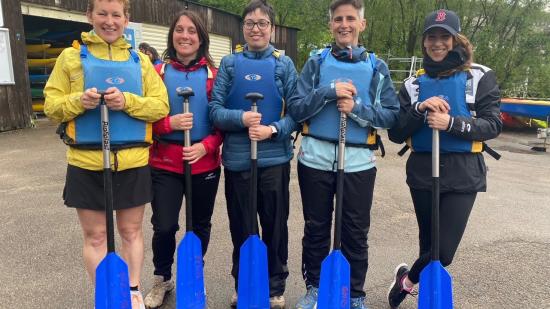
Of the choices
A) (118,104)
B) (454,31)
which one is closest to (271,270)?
(118,104)

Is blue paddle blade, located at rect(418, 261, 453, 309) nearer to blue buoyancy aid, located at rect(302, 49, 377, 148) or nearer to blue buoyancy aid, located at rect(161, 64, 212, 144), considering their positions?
blue buoyancy aid, located at rect(302, 49, 377, 148)

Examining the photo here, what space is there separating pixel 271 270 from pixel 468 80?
6.29 ft

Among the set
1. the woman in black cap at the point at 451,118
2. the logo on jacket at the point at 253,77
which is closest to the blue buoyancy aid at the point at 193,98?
the logo on jacket at the point at 253,77

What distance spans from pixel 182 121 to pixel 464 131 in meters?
1.81

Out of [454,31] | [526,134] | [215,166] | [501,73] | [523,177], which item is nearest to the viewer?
[454,31]

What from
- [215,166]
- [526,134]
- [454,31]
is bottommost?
[526,134]

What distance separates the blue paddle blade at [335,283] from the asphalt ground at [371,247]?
2.10 feet

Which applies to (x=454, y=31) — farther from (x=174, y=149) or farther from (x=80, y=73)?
(x=80, y=73)

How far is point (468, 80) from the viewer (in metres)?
2.73

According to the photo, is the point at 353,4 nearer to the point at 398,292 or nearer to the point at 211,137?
the point at 211,137

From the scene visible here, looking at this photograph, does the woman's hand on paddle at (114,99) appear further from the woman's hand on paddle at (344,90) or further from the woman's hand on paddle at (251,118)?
the woman's hand on paddle at (344,90)

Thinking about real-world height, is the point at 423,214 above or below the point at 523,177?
above

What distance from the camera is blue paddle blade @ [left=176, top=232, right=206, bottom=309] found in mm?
2885

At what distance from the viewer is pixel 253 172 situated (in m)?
2.86
